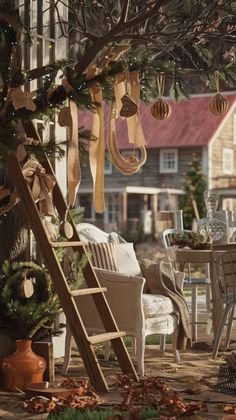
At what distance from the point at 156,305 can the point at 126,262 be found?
73cm

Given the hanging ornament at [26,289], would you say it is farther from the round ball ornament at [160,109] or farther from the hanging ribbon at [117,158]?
the round ball ornament at [160,109]

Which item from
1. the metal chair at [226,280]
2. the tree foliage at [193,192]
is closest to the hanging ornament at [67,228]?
the metal chair at [226,280]

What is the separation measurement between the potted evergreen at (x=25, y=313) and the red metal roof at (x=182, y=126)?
739 inches

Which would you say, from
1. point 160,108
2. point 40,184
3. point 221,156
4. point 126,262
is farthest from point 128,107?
point 221,156

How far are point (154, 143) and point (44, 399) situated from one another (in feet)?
66.8

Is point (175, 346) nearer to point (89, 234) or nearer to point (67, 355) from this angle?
point (67, 355)

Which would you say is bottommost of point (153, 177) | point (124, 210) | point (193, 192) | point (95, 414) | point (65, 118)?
point (95, 414)

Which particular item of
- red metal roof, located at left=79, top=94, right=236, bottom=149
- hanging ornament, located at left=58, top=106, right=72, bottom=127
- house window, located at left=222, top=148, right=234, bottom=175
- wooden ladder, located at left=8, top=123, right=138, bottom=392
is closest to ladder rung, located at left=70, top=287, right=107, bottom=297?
wooden ladder, located at left=8, top=123, right=138, bottom=392

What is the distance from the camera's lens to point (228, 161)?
27.0m

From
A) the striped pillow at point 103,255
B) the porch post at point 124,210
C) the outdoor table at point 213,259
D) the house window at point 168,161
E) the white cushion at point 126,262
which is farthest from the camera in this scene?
the house window at point 168,161

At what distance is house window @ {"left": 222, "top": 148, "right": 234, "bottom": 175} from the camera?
87.1 feet

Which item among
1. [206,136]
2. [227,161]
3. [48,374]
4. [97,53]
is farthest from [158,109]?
[227,161]

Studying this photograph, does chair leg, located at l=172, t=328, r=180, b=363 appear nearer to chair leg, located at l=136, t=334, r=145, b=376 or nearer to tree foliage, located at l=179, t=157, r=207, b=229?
chair leg, located at l=136, t=334, r=145, b=376

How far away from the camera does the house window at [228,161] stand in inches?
1045
